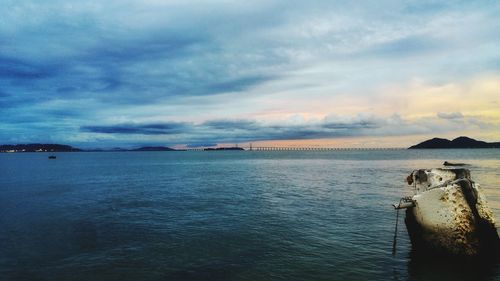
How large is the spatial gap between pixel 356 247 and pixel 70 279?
15731mm

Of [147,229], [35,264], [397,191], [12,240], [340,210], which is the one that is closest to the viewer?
[35,264]

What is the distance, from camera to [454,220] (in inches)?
693

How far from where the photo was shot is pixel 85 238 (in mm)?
24438

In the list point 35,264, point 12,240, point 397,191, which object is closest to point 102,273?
point 35,264

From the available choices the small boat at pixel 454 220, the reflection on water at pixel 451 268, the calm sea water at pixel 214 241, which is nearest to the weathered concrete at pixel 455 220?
the small boat at pixel 454 220

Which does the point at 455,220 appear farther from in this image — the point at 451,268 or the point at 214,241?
the point at 214,241

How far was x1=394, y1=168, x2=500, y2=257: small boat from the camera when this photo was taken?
1762 cm

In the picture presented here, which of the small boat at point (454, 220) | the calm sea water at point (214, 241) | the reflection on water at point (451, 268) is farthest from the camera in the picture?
the small boat at point (454, 220)

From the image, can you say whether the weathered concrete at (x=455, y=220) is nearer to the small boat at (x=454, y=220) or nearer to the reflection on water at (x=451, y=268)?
the small boat at (x=454, y=220)

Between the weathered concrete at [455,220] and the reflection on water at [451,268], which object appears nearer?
the reflection on water at [451,268]

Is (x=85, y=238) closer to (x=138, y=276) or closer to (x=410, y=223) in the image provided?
(x=138, y=276)

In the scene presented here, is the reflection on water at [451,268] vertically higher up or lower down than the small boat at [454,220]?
lower down

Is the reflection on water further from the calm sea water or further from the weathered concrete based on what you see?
the weathered concrete

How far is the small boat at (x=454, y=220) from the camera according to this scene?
17625 mm
